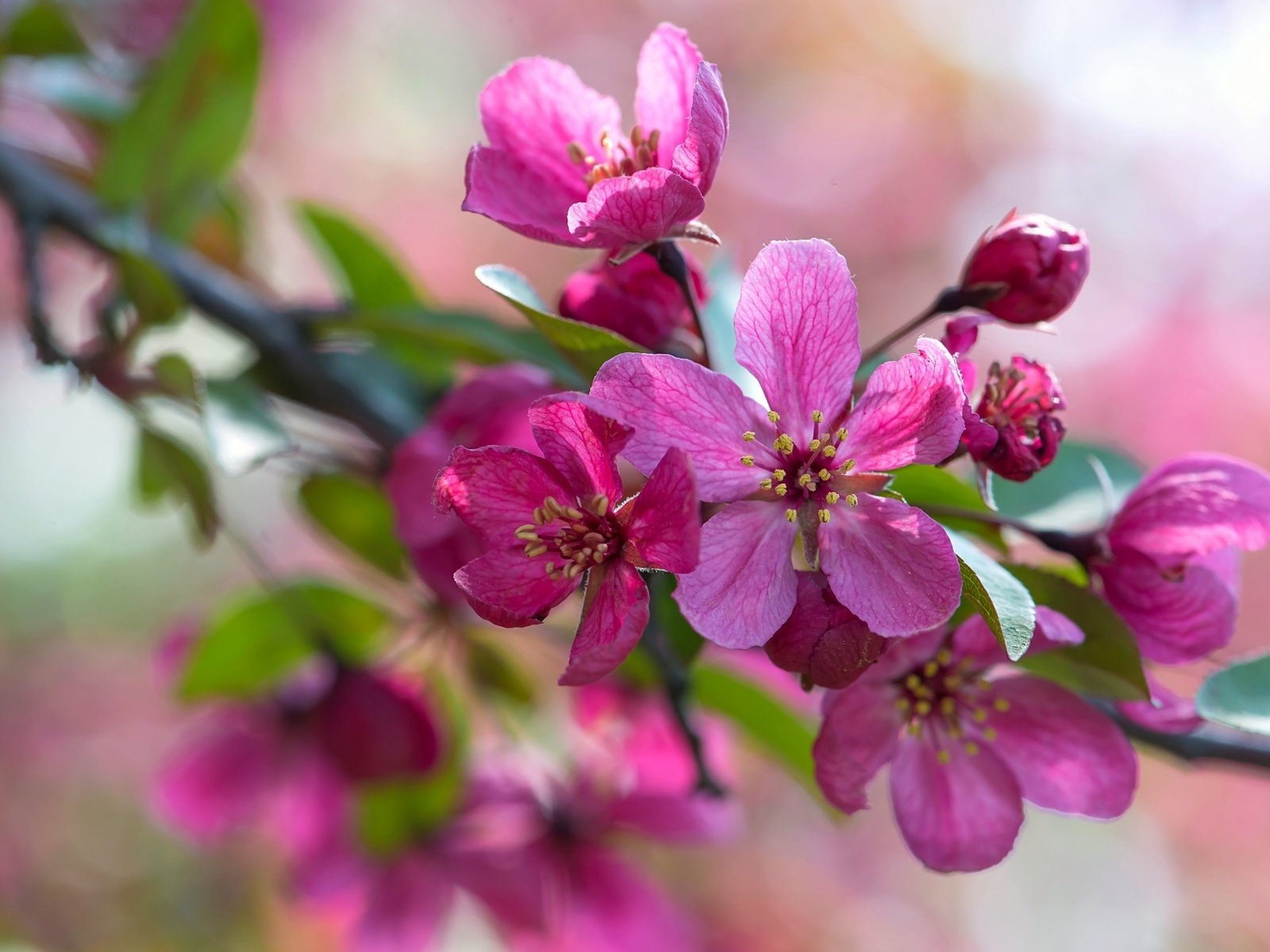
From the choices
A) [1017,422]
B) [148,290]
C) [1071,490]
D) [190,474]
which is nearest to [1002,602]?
[1017,422]

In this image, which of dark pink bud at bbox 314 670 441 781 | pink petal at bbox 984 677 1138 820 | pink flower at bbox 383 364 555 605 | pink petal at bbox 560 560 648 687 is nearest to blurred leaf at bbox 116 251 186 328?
pink flower at bbox 383 364 555 605

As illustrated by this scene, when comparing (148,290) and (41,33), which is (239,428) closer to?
(148,290)

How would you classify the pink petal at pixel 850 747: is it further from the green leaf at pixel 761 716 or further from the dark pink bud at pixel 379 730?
the dark pink bud at pixel 379 730

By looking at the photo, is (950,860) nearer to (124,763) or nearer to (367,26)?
(124,763)

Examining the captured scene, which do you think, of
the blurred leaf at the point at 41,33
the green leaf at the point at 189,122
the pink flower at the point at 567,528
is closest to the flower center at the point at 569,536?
the pink flower at the point at 567,528

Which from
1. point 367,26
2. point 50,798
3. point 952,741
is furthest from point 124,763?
point 952,741
